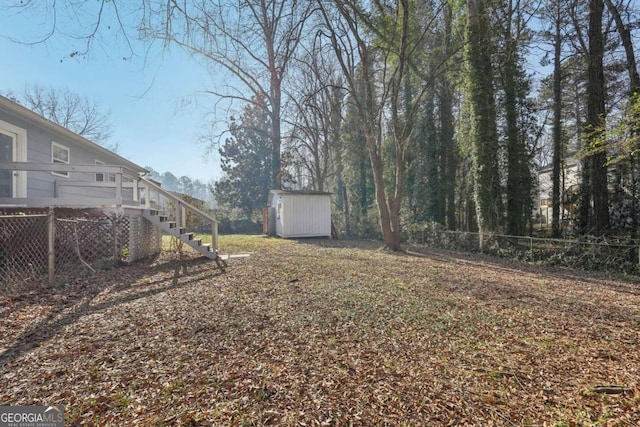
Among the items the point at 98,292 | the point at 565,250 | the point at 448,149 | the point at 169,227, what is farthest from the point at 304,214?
the point at 98,292

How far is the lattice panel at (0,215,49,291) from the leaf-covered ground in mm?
1110

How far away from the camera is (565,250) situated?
7793 mm

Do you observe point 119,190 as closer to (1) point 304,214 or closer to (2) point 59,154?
(2) point 59,154

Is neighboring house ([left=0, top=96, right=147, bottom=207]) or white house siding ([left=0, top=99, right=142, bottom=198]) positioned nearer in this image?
neighboring house ([left=0, top=96, right=147, bottom=207])

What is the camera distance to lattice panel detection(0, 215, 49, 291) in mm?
4848

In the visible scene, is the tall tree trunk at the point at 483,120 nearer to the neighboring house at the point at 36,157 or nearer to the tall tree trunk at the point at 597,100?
the tall tree trunk at the point at 597,100

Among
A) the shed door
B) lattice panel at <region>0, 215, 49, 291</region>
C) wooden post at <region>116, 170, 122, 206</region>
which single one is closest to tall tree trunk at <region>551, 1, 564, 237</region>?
wooden post at <region>116, 170, 122, 206</region>

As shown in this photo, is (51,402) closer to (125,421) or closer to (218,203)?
(125,421)

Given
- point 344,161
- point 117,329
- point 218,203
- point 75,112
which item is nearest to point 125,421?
point 117,329

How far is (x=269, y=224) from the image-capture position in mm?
16625

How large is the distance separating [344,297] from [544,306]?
280cm

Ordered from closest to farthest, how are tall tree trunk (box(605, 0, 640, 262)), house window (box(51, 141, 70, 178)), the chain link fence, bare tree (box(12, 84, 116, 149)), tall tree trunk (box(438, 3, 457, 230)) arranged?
1. the chain link fence
2. house window (box(51, 141, 70, 178))
3. tall tree trunk (box(605, 0, 640, 262))
4. tall tree trunk (box(438, 3, 457, 230))
5. bare tree (box(12, 84, 116, 149))

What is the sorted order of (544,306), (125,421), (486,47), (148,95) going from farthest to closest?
1. (486,47)
2. (148,95)
3. (544,306)
4. (125,421)

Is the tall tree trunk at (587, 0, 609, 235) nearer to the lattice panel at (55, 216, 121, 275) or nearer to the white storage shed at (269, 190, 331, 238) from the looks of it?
the white storage shed at (269, 190, 331, 238)
